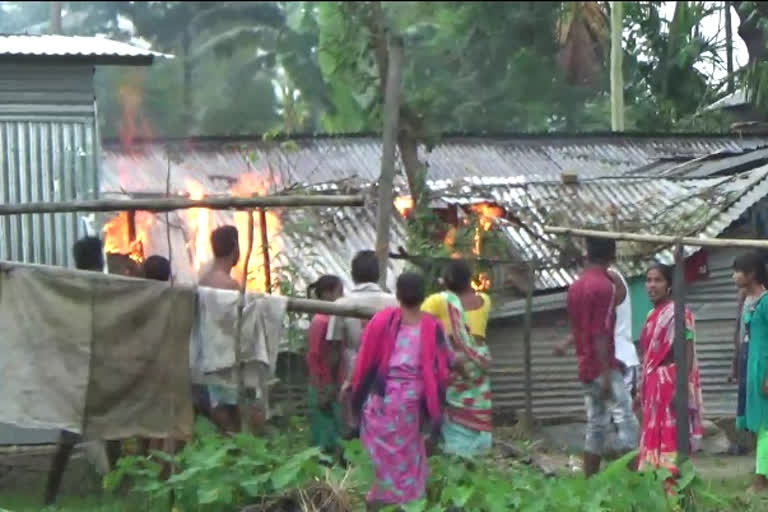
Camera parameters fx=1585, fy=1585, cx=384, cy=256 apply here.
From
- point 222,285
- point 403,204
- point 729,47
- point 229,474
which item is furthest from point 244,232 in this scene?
point 229,474

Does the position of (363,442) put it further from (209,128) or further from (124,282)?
(209,128)

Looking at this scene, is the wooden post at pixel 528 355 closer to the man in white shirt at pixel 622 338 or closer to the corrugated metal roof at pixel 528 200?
the corrugated metal roof at pixel 528 200

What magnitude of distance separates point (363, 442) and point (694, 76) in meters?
8.12

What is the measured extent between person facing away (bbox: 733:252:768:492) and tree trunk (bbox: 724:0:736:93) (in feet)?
15.1

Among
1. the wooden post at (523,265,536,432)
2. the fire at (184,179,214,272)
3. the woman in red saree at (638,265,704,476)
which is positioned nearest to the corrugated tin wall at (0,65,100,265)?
the fire at (184,179,214,272)

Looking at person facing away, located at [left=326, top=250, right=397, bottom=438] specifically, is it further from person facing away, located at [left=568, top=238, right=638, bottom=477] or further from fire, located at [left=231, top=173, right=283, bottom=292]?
fire, located at [left=231, top=173, right=283, bottom=292]

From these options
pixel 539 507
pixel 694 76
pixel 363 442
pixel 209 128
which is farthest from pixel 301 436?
pixel 209 128

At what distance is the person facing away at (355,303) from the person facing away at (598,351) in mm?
1241

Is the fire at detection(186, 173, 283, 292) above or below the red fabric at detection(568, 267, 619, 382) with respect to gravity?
above

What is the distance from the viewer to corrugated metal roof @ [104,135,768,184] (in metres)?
18.8

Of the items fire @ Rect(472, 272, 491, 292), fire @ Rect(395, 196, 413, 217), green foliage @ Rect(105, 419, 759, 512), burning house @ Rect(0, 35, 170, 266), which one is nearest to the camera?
green foliage @ Rect(105, 419, 759, 512)

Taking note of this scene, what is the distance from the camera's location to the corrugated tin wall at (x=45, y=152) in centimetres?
1177

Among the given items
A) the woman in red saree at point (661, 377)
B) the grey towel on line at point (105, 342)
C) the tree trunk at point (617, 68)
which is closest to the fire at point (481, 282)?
the woman in red saree at point (661, 377)

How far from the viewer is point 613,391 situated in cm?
1009
